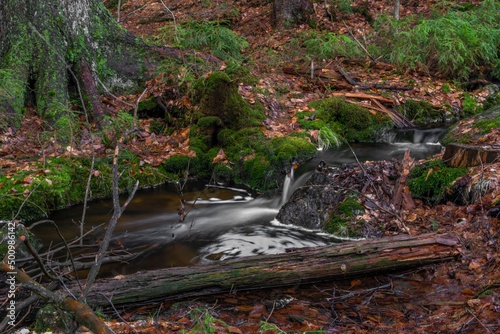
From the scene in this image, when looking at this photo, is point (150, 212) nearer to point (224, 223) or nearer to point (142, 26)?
point (224, 223)

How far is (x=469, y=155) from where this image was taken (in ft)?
17.1

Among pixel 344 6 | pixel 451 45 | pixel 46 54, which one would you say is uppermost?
pixel 344 6

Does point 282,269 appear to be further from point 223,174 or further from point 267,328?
point 223,174

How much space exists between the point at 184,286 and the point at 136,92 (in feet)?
21.0

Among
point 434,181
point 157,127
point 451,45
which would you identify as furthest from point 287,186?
point 451,45

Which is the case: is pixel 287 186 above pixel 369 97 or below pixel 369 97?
below

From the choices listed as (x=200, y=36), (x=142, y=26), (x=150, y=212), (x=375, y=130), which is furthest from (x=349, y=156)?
(x=142, y=26)

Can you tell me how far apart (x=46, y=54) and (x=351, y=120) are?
21.4 feet

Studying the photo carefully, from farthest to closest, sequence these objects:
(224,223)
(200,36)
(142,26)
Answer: (142,26), (200,36), (224,223)

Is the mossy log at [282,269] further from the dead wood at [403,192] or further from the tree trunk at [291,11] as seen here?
the tree trunk at [291,11]

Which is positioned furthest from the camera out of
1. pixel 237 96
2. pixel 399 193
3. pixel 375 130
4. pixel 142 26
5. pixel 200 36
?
pixel 142 26

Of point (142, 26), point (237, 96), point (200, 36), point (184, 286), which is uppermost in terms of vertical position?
point (142, 26)

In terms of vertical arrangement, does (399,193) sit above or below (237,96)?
below

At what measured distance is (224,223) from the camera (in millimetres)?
6047
